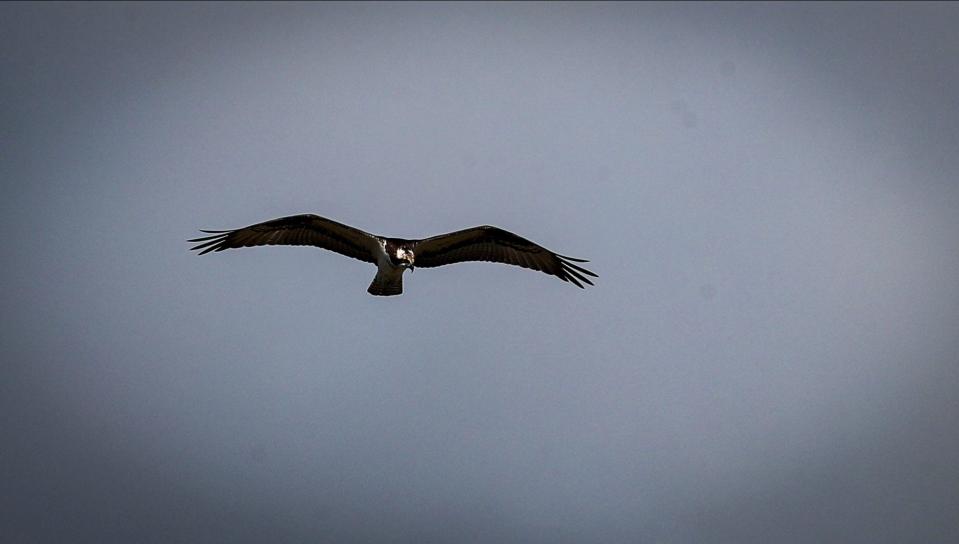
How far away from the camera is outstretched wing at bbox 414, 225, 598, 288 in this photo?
64.2ft

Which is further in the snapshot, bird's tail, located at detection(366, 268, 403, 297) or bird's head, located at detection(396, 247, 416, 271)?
bird's tail, located at detection(366, 268, 403, 297)

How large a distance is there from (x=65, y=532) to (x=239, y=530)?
25.9 ft

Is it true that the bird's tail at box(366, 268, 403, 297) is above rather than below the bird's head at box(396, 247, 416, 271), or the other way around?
below

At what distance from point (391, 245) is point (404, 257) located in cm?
32

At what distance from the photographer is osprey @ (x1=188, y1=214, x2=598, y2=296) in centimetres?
1902

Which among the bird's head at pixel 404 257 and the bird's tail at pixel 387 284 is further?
the bird's tail at pixel 387 284

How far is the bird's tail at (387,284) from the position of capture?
62.4 ft

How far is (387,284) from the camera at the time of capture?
754 inches

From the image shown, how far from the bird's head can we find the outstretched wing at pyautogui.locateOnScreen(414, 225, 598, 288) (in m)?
0.28

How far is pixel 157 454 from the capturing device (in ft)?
173

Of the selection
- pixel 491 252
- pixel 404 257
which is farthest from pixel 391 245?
pixel 491 252

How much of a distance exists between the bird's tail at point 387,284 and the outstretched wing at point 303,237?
1.76 ft

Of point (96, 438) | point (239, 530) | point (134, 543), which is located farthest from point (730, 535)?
point (96, 438)

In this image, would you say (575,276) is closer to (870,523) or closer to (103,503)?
(870,523)
